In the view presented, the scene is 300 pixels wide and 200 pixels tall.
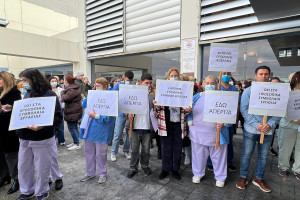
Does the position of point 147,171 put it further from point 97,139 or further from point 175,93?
point 175,93

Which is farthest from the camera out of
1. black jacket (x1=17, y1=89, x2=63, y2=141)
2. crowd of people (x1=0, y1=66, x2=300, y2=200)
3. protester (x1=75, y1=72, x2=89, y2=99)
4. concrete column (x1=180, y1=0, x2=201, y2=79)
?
concrete column (x1=180, y1=0, x2=201, y2=79)

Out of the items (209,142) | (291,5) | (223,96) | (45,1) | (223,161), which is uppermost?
(45,1)

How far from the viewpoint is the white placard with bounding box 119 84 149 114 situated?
282 centimetres

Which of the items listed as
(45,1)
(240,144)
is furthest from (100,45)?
(45,1)

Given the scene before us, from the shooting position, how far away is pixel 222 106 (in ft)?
8.41

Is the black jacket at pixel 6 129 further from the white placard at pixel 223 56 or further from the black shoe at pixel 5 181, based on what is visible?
the white placard at pixel 223 56

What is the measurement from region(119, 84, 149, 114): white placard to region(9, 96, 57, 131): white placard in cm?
102

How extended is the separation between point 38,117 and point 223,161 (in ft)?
9.09

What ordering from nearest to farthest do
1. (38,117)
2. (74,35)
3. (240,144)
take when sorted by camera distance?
(38,117) < (240,144) < (74,35)

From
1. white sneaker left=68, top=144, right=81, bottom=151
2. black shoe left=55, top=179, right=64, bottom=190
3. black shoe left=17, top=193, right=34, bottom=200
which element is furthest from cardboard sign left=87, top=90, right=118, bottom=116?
white sneaker left=68, top=144, right=81, bottom=151

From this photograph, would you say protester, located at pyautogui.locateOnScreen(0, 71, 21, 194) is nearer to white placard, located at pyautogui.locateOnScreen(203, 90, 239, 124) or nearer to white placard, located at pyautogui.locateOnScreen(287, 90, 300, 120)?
white placard, located at pyautogui.locateOnScreen(203, 90, 239, 124)

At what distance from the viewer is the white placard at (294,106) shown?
2.56 m

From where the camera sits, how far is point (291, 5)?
3.75 metres

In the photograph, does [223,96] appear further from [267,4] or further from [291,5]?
[291,5]
